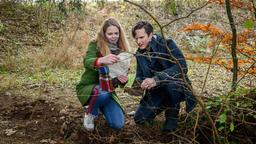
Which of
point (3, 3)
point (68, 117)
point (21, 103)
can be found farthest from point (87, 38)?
point (68, 117)

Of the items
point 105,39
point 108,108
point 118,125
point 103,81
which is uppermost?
point 105,39

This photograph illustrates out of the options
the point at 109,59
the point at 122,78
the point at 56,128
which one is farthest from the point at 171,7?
the point at 109,59

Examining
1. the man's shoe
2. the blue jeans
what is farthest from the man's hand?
the man's shoe

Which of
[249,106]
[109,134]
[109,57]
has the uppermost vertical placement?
[109,57]

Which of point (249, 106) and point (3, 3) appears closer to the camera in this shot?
point (249, 106)

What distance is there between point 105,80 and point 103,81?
0.02 m

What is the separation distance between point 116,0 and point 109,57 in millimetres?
8445

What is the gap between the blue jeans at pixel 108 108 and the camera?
3996 millimetres

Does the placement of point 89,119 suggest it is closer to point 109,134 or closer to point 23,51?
point 109,134

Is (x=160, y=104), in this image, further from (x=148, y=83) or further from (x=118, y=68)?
(x=118, y=68)

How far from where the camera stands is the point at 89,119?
408cm

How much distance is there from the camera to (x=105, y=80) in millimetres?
4008

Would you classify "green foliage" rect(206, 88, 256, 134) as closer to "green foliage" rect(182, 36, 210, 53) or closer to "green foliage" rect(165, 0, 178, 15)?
"green foliage" rect(182, 36, 210, 53)

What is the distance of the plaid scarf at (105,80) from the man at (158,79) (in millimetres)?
250
